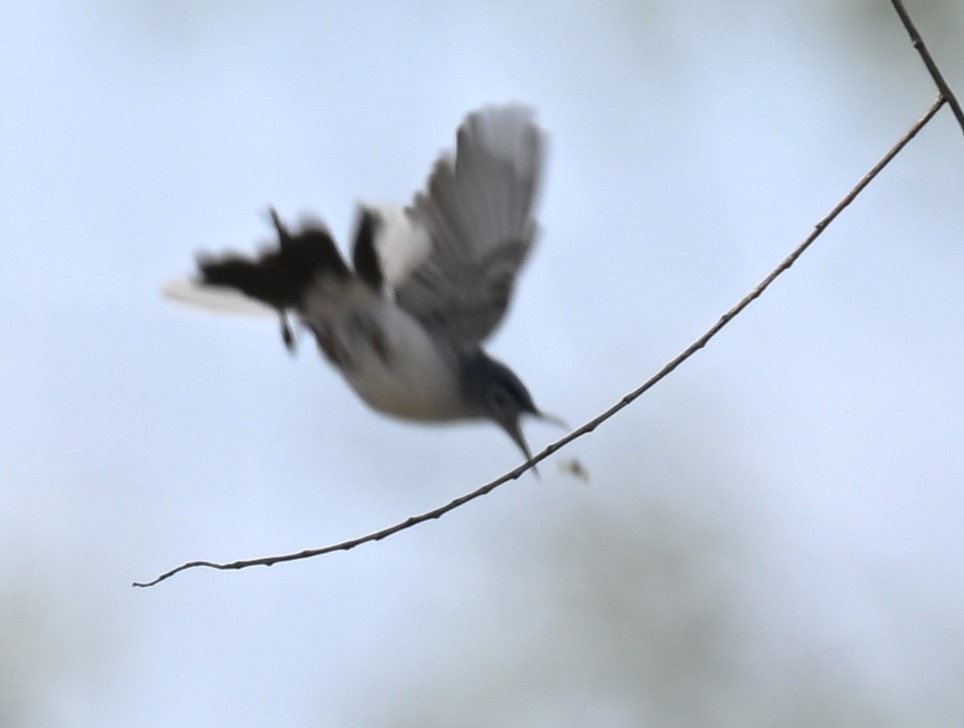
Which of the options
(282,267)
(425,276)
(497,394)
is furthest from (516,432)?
(282,267)

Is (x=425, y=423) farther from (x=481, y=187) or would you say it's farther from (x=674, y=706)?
(x=674, y=706)

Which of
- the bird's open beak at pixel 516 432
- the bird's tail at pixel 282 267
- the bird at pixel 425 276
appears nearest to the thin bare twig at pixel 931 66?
the bird at pixel 425 276

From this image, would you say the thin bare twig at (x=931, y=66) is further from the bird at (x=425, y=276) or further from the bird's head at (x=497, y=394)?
the bird's head at (x=497, y=394)

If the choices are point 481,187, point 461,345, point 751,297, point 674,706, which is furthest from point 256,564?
point 674,706

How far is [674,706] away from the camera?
20.9 feet

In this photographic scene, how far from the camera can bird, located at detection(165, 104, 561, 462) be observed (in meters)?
2.41

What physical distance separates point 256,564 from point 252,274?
1.55 ft

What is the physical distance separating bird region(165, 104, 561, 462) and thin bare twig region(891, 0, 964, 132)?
652 mm

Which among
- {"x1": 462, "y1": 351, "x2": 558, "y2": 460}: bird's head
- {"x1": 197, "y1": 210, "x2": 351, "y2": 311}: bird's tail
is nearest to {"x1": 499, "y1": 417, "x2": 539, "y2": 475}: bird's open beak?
{"x1": 462, "y1": 351, "x2": 558, "y2": 460}: bird's head

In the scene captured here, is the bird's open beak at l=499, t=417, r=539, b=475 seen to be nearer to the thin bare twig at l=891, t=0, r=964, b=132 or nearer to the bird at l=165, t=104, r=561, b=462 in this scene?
the bird at l=165, t=104, r=561, b=462

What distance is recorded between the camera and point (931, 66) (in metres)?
2.06

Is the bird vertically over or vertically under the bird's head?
over

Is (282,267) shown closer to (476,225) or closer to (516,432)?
(476,225)

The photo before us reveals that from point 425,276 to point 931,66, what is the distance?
0.92 meters
